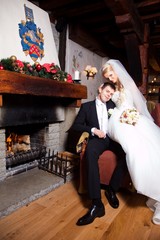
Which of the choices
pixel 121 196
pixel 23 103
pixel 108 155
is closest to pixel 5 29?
pixel 23 103

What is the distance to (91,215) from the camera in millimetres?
1639

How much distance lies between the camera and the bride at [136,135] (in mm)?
1659

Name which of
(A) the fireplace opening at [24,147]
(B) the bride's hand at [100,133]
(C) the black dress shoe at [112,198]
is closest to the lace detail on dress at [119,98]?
(B) the bride's hand at [100,133]

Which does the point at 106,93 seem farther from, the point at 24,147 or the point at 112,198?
the point at 24,147

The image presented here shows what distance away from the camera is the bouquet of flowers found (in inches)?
74.4

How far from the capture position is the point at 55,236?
1453 millimetres

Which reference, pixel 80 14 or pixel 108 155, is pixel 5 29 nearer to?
pixel 80 14

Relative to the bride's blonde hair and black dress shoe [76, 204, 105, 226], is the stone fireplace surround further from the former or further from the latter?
black dress shoe [76, 204, 105, 226]

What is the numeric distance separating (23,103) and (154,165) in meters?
1.45

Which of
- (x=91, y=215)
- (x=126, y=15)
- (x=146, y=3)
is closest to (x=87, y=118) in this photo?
(x=91, y=215)

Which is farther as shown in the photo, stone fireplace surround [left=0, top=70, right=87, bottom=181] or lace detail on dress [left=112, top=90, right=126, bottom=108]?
lace detail on dress [left=112, top=90, right=126, bottom=108]

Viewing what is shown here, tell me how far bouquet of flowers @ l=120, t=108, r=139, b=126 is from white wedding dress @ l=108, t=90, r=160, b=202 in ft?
0.10

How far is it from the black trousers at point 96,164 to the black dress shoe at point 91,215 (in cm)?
10

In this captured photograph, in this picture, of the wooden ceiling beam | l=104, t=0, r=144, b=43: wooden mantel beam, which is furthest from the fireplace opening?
the wooden ceiling beam
